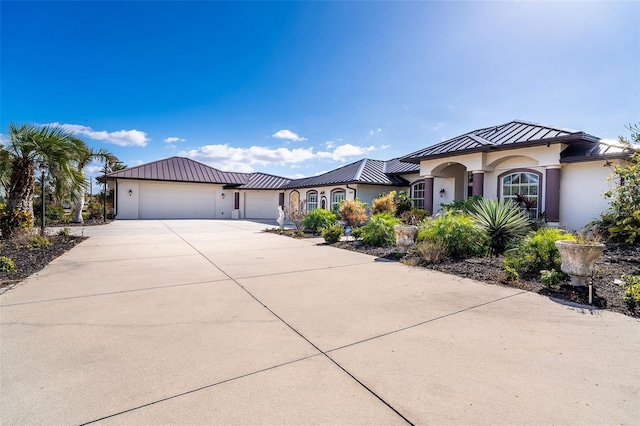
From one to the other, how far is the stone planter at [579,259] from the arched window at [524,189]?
8142 mm

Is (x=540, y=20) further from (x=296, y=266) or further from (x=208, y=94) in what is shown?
(x=208, y=94)

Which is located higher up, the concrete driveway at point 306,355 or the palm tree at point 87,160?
the palm tree at point 87,160

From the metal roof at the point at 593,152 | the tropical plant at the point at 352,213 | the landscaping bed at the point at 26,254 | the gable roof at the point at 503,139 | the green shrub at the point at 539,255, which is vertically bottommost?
the landscaping bed at the point at 26,254

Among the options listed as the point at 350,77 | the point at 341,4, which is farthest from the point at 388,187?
the point at 341,4

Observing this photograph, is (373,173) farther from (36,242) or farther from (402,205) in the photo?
(36,242)

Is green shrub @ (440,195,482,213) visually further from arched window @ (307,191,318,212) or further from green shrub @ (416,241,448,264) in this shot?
arched window @ (307,191,318,212)

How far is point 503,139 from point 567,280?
9.34m

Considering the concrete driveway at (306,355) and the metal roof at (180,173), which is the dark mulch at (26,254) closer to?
the concrete driveway at (306,355)

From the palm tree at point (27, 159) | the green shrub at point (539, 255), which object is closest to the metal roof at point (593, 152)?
the green shrub at point (539, 255)

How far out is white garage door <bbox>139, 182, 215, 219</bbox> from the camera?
26.7 m

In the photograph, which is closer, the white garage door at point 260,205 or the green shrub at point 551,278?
the green shrub at point 551,278

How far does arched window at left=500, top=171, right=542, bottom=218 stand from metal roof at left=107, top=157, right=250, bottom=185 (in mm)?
23322

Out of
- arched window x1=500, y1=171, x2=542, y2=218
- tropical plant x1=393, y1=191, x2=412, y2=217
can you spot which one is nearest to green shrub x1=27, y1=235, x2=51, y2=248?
tropical plant x1=393, y1=191, x2=412, y2=217

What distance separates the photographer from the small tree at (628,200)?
7155 mm
